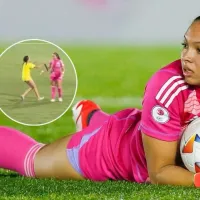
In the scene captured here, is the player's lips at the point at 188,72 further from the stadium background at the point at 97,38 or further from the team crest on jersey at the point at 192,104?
the stadium background at the point at 97,38

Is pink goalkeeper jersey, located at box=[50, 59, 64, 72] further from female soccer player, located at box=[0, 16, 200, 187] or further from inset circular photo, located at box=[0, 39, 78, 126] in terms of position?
female soccer player, located at box=[0, 16, 200, 187]

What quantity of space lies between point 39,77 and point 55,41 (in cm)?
66

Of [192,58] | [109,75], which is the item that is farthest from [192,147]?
[109,75]

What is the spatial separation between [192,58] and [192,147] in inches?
15.2

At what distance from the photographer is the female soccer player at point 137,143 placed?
4188 millimetres

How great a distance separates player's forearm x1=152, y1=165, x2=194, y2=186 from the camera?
13.8ft

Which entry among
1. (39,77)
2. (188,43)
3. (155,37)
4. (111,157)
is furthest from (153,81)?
(155,37)

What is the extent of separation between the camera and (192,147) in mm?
4215

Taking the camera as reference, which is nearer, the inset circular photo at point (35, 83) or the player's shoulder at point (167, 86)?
the player's shoulder at point (167, 86)

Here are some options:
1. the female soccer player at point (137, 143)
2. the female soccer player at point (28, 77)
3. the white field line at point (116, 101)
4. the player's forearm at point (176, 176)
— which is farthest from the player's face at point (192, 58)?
the white field line at point (116, 101)

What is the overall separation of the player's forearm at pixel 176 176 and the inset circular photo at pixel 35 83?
2.55 m

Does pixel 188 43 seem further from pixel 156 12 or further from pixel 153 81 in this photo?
pixel 156 12

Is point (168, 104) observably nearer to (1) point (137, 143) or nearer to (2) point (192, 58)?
(2) point (192, 58)

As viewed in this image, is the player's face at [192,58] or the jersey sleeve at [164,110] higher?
the player's face at [192,58]
